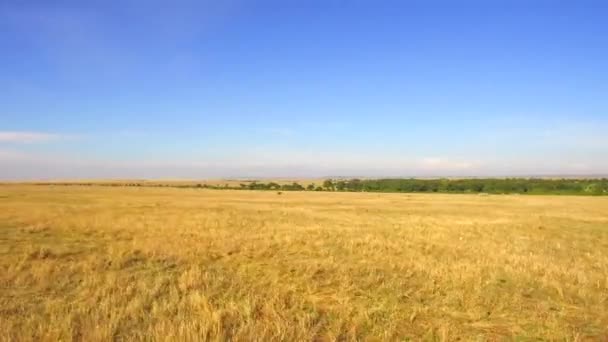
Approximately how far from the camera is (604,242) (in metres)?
23.1

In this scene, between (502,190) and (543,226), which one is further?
(502,190)

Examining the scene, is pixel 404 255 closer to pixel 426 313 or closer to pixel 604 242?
pixel 426 313

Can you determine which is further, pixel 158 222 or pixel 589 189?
pixel 589 189

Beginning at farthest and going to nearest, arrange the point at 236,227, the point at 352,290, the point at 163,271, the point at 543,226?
the point at 543,226 → the point at 236,227 → the point at 163,271 → the point at 352,290

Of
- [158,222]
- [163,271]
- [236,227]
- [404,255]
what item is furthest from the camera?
[158,222]

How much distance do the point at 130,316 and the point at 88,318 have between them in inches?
26.9

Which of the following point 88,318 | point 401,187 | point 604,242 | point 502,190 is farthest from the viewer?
point 401,187

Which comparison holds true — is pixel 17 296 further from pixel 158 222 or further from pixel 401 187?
pixel 401 187

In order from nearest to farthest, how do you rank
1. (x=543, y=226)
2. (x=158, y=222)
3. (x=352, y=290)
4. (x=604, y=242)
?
(x=352, y=290)
(x=604, y=242)
(x=158, y=222)
(x=543, y=226)

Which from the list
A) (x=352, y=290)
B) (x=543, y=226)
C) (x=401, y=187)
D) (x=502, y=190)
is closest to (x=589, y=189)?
(x=502, y=190)

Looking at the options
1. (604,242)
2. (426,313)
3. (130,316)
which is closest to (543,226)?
(604,242)

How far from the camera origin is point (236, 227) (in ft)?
86.6

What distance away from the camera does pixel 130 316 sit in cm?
943

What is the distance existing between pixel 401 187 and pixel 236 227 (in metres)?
89.4
